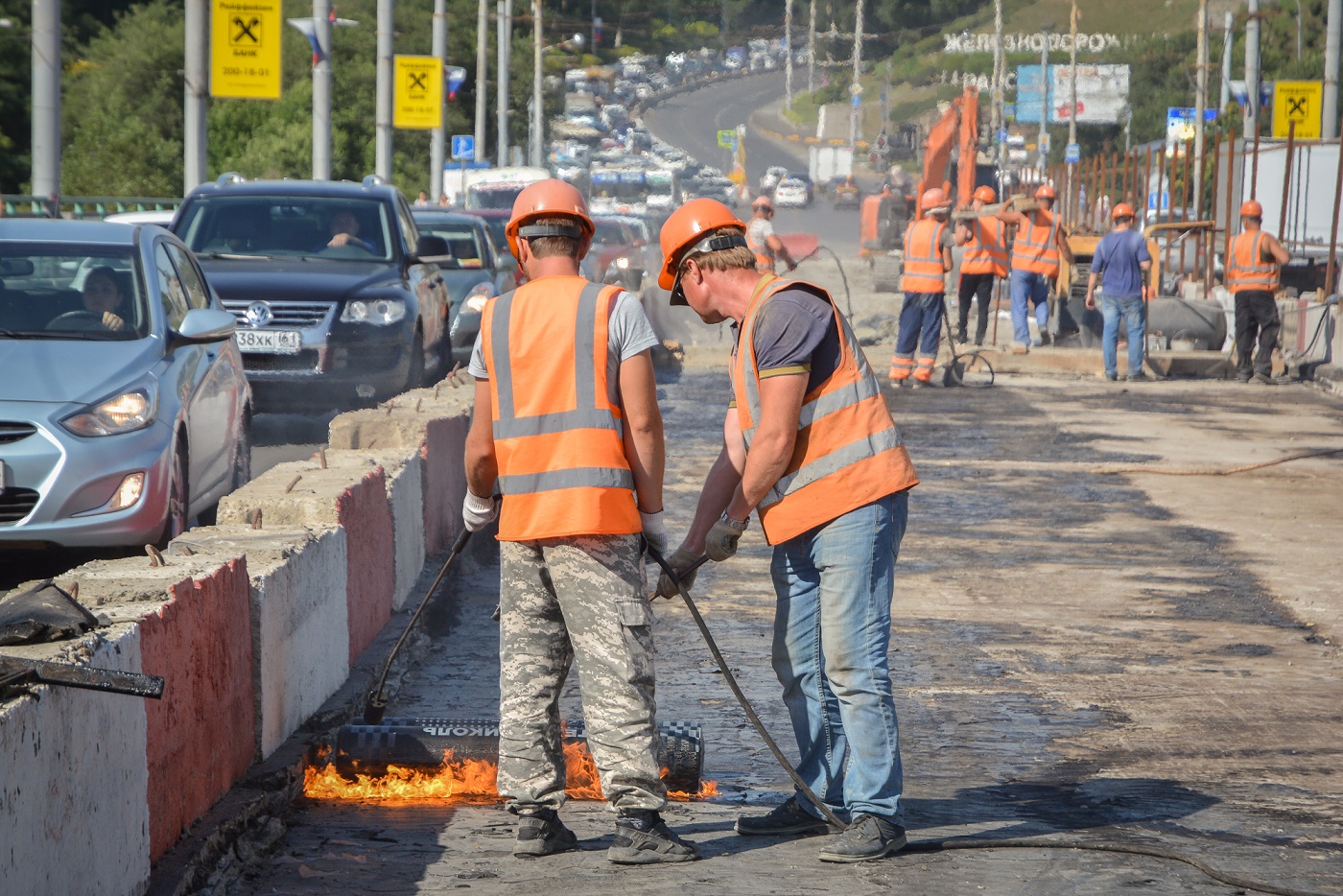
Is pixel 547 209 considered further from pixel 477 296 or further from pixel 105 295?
pixel 477 296

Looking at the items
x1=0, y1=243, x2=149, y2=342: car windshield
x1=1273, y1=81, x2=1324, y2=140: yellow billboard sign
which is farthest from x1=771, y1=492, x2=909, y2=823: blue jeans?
x1=1273, y1=81, x2=1324, y2=140: yellow billboard sign

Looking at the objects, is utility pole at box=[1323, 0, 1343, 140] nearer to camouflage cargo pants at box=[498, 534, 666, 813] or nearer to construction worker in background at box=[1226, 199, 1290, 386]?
construction worker in background at box=[1226, 199, 1290, 386]

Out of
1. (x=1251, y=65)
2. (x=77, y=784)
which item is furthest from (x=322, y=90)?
(x=77, y=784)

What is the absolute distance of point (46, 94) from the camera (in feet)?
Answer: 55.7

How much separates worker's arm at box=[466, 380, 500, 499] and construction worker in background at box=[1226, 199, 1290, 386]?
1725 cm

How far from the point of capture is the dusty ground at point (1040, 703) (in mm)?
4875

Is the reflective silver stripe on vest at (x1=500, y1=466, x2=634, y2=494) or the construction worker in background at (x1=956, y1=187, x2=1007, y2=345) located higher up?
the construction worker in background at (x1=956, y1=187, x2=1007, y2=345)

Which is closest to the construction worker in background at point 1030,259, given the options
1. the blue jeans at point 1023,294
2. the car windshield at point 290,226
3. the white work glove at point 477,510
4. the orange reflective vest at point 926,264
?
the blue jeans at point 1023,294

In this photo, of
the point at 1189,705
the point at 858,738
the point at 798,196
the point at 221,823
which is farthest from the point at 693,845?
the point at 798,196

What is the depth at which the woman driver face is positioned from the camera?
891 centimetres

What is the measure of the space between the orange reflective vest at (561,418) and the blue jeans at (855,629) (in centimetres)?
52

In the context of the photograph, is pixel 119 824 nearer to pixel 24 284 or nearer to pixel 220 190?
pixel 24 284

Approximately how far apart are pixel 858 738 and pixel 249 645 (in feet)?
5.88

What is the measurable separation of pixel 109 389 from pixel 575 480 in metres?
3.83
